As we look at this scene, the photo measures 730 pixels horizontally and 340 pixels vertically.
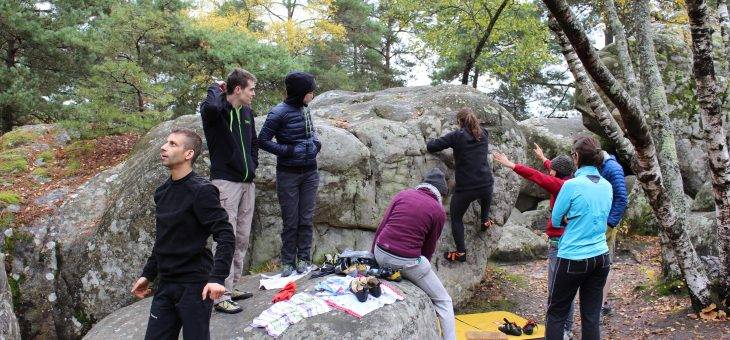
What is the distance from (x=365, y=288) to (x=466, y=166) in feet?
11.1

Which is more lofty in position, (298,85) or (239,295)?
(298,85)

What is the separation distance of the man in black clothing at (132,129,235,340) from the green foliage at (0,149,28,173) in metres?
7.11

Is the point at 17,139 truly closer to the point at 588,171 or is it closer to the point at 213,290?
the point at 213,290

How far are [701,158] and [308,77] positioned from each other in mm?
13231

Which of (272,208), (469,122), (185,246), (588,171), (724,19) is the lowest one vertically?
(272,208)

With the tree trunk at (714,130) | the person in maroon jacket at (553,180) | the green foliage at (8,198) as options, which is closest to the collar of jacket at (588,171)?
the person in maroon jacket at (553,180)

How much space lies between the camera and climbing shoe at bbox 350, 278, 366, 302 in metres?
5.20

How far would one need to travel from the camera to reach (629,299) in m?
8.30

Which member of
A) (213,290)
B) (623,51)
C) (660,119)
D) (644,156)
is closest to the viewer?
(213,290)

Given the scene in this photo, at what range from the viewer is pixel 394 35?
26.0 meters

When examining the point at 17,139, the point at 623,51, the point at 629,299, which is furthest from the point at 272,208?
the point at 623,51

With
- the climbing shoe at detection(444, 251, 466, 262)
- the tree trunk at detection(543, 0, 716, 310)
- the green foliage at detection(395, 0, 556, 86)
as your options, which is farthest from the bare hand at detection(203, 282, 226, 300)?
the green foliage at detection(395, 0, 556, 86)

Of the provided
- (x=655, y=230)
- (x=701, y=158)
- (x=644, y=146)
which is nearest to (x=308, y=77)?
(x=644, y=146)

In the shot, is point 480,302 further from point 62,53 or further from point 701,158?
point 62,53
